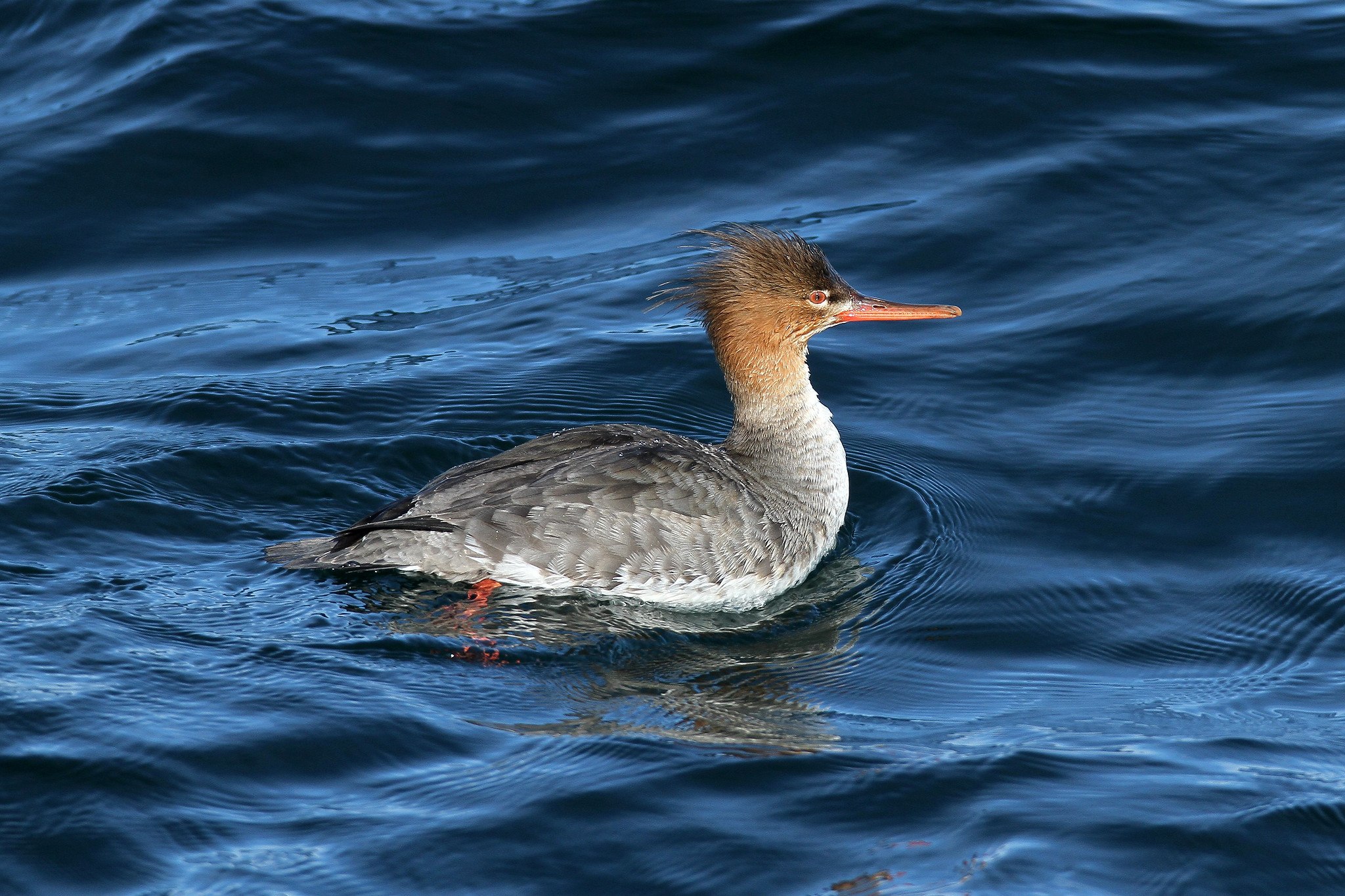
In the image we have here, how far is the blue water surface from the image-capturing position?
203 inches

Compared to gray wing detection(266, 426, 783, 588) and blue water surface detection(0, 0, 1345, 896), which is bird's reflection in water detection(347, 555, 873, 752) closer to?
blue water surface detection(0, 0, 1345, 896)

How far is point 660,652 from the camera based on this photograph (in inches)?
252

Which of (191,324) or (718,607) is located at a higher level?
(191,324)

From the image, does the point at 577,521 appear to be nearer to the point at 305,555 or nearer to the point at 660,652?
the point at 660,652

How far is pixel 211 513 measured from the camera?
23.6 ft

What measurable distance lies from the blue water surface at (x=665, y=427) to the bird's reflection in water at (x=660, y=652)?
0.03 m

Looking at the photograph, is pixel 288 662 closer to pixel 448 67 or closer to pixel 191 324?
pixel 191 324

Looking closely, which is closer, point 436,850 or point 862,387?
point 436,850

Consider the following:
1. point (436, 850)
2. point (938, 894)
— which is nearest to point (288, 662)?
point (436, 850)

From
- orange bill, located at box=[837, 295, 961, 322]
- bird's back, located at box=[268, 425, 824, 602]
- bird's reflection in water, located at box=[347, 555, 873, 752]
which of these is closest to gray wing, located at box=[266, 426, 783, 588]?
bird's back, located at box=[268, 425, 824, 602]

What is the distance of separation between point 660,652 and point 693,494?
837 mm

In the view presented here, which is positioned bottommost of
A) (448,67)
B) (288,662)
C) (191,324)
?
(288,662)

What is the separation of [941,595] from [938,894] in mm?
2413

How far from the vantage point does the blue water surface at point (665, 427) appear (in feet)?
16.9
